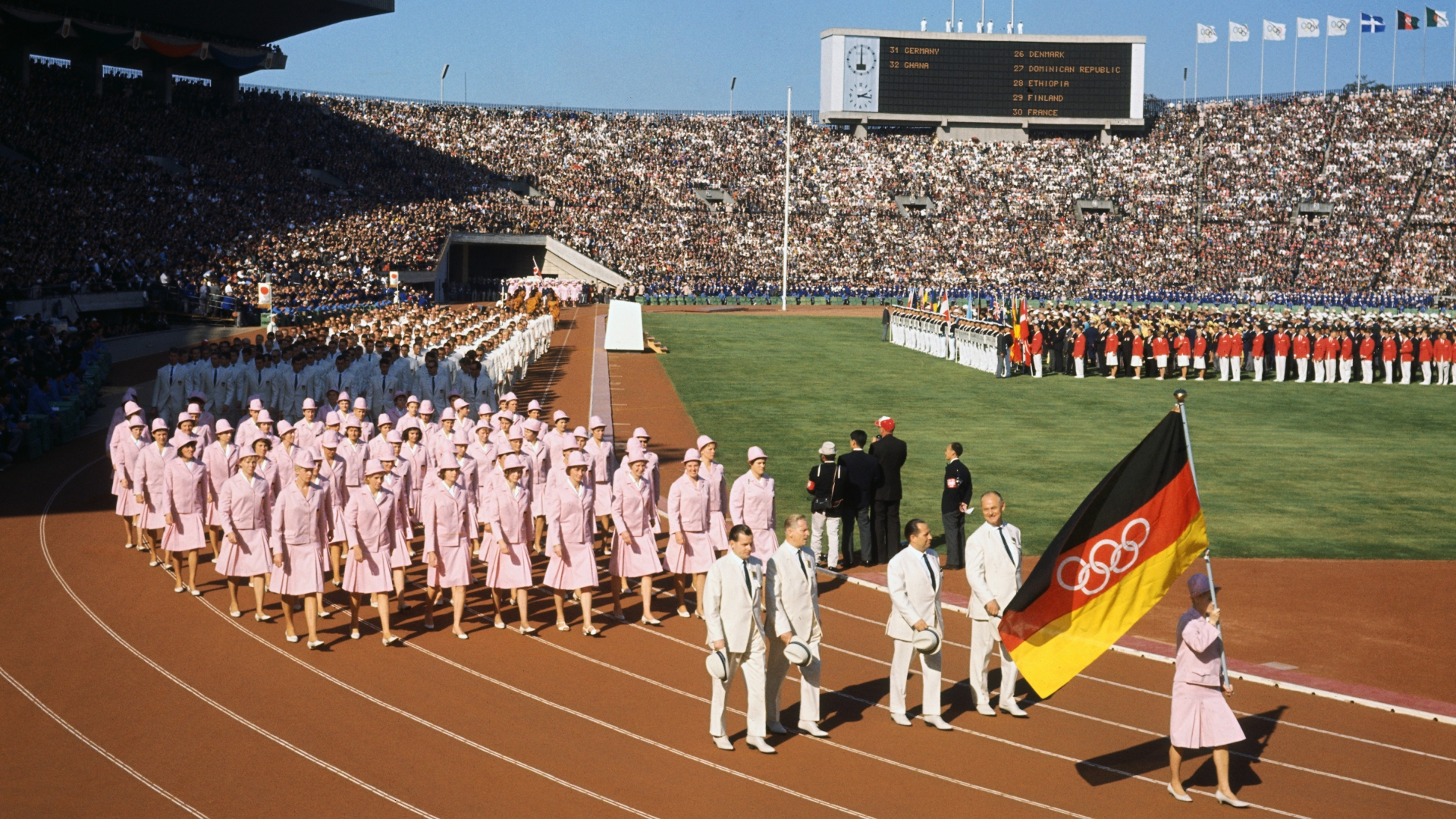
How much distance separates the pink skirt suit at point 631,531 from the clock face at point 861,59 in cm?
7189

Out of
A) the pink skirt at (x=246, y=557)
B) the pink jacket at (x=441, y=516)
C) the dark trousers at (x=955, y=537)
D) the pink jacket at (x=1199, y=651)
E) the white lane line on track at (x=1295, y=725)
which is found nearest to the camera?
the pink jacket at (x=1199, y=651)

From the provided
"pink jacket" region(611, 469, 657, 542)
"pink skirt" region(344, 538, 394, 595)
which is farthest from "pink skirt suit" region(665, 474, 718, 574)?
"pink skirt" region(344, 538, 394, 595)

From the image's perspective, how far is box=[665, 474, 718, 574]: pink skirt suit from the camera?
1248 cm

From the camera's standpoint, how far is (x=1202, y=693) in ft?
27.1

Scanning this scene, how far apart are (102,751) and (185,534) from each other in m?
4.59

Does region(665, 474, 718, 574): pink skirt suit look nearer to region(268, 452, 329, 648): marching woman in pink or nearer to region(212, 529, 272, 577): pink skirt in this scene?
region(268, 452, 329, 648): marching woman in pink

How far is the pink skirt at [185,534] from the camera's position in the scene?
530 inches

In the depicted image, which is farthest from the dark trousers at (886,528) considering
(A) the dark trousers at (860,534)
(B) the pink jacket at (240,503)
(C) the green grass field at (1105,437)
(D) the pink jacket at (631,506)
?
(B) the pink jacket at (240,503)

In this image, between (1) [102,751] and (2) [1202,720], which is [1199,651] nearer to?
(2) [1202,720]

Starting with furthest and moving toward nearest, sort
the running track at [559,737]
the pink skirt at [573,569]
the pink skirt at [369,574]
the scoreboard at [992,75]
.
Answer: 1. the scoreboard at [992,75]
2. the pink skirt at [573,569]
3. the pink skirt at [369,574]
4. the running track at [559,737]

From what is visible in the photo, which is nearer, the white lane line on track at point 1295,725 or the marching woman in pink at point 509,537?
the white lane line on track at point 1295,725

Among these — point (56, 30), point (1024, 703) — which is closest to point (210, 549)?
point (1024, 703)

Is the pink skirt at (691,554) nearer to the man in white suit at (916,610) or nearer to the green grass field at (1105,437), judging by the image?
the man in white suit at (916,610)

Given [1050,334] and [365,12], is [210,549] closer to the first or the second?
[1050,334]
